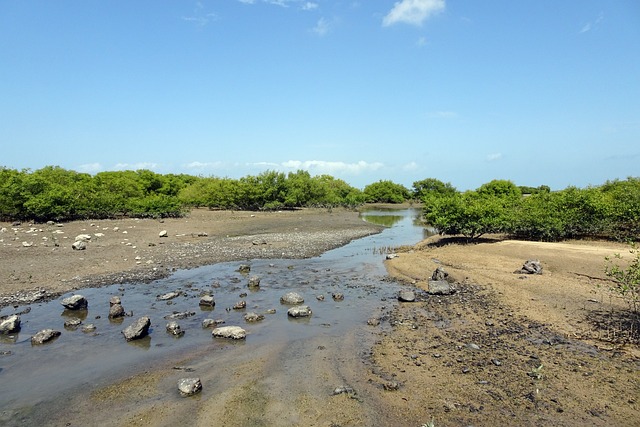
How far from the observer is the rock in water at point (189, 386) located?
9586 millimetres

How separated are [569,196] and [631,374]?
2364 centimetres

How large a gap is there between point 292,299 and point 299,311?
1914mm

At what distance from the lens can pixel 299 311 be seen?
50.9 feet

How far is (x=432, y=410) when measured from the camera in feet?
28.5

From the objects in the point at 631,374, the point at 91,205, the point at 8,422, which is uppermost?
the point at 91,205

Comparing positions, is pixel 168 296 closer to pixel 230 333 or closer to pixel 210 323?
pixel 210 323

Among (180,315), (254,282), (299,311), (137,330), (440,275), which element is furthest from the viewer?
(440,275)

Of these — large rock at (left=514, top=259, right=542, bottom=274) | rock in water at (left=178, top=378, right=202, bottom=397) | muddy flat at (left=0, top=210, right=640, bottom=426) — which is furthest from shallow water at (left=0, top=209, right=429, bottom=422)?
large rock at (left=514, top=259, right=542, bottom=274)

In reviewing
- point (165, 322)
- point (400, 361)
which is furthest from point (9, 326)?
Answer: point (400, 361)

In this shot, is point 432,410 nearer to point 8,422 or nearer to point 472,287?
point 8,422

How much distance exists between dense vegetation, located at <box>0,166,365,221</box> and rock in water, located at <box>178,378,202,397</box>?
43.3 metres

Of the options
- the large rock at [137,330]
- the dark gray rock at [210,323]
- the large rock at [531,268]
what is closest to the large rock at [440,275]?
the large rock at [531,268]

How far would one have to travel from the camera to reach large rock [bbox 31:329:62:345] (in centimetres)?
1265

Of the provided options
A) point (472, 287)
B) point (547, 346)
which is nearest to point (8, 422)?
point (547, 346)
